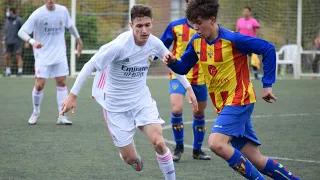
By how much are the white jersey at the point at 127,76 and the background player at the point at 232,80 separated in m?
0.72

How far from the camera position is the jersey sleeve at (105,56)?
19.4 ft

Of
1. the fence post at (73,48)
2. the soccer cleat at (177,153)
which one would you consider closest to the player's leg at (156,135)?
the soccer cleat at (177,153)

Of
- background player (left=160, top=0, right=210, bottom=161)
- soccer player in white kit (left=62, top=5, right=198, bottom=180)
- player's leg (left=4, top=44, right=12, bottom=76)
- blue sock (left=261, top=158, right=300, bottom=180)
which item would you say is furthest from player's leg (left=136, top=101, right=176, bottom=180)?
player's leg (left=4, top=44, right=12, bottom=76)

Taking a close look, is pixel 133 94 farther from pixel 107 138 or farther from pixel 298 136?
pixel 298 136

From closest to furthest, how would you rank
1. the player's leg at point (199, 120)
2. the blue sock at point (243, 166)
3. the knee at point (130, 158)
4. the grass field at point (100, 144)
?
the blue sock at point (243, 166)
the knee at point (130, 158)
the grass field at point (100, 144)
the player's leg at point (199, 120)

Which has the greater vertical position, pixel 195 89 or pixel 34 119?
pixel 195 89

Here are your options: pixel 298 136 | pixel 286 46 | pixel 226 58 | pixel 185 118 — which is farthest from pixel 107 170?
pixel 286 46

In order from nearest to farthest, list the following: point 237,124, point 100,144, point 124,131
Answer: point 237,124 → point 124,131 → point 100,144

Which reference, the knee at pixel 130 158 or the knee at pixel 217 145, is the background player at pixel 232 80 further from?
the knee at pixel 130 158

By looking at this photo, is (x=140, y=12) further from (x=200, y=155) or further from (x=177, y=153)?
(x=200, y=155)

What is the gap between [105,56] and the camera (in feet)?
19.5

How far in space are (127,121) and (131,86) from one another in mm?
345

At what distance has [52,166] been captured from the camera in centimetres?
723

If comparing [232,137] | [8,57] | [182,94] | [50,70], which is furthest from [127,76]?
[8,57]
